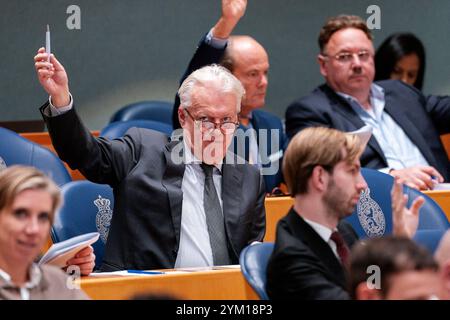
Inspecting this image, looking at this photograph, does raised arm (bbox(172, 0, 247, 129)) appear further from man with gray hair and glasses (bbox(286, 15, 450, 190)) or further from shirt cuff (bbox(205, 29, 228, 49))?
man with gray hair and glasses (bbox(286, 15, 450, 190))

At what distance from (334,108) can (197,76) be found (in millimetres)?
1388

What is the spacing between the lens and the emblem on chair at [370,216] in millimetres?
3605

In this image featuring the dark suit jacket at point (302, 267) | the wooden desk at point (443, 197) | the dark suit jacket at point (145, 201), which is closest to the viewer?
the dark suit jacket at point (302, 267)

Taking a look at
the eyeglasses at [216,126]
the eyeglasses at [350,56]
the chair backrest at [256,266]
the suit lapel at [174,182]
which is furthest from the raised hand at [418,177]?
the chair backrest at [256,266]

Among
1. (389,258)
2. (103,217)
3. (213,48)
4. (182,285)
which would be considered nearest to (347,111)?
(213,48)

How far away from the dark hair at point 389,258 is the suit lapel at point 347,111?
96.2 inches

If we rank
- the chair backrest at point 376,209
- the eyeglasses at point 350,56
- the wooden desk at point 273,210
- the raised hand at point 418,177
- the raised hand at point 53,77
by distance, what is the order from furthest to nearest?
the eyeglasses at point 350,56, the raised hand at point 418,177, the wooden desk at point 273,210, the chair backrest at point 376,209, the raised hand at point 53,77

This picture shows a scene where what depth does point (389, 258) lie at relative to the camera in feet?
7.15

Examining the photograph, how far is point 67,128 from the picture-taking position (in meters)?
3.15

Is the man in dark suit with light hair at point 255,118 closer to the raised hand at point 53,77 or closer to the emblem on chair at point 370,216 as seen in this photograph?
the emblem on chair at point 370,216

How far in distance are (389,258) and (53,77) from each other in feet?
4.47

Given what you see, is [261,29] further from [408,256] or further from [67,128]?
[408,256]

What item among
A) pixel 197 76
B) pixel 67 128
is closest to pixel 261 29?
pixel 197 76
